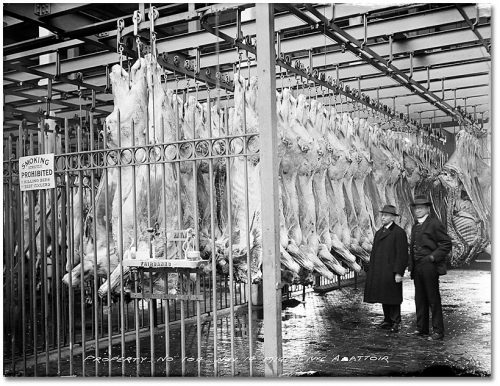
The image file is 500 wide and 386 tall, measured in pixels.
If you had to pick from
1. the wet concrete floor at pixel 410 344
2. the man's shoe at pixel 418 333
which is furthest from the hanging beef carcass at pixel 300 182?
the man's shoe at pixel 418 333

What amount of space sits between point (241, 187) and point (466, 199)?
9.45 ft

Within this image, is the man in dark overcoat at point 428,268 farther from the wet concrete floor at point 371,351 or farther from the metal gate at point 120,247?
the metal gate at point 120,247

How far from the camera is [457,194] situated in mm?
7914

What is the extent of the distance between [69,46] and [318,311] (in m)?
4.03

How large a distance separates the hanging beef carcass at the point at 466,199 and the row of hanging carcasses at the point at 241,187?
16mm

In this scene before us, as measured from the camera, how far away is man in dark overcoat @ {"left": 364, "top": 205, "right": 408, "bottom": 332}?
580 cm

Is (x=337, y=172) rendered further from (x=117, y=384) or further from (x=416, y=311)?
(x=117, y=384)

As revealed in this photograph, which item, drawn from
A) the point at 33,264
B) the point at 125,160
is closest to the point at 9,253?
the point at 33,264

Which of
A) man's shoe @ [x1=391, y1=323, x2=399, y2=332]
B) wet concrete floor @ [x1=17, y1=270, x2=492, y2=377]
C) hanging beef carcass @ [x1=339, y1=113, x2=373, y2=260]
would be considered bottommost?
wet concrete floor @ [x1=17, y1=270, x2=492, y2=377]

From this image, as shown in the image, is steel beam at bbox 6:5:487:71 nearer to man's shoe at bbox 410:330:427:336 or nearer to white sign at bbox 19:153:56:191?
white sign at bbox 19:153:56:191

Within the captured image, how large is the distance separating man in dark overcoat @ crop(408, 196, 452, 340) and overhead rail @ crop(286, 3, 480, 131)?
1.21m

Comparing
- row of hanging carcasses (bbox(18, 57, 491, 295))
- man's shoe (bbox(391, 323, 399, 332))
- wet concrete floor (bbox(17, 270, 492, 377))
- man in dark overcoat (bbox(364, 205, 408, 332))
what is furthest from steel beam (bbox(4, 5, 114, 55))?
man's shoe (bbox(391, 323, 399, 332))

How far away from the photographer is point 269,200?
16.4 ft

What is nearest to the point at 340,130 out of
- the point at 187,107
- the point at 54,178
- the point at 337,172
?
the point at 337,172
